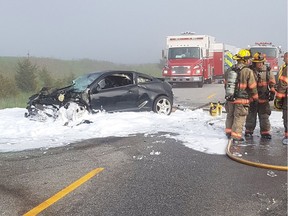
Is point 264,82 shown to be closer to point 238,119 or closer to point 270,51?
point 238,119

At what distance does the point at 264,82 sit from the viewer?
710 cm

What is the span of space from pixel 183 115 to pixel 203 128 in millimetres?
2382

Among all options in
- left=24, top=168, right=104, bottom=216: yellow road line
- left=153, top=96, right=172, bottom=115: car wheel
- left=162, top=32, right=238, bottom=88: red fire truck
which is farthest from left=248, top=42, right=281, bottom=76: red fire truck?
left=24, top=168, right=104, bottom=216: yellow road line

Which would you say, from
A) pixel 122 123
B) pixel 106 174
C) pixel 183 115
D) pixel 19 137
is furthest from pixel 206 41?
pixel 106 174

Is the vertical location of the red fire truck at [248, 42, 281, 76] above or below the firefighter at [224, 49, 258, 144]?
above

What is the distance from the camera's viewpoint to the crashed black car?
31.4 ft

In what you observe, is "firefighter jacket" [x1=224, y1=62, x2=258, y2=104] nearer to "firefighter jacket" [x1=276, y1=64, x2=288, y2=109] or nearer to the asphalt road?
"firefighter jacket" [x1=276, y1=64, x2=288, y2=109]

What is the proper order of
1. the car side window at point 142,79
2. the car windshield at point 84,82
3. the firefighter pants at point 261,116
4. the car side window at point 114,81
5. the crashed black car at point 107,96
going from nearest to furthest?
the firefighter pants at point 261,116
the crashed black car at point 107,96
the car side window at point 114,81
the car windshield at point 84,82
the car side window at point 142,79

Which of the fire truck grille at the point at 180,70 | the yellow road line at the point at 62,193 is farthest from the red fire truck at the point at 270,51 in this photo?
the yellow road line at the point at 62,193

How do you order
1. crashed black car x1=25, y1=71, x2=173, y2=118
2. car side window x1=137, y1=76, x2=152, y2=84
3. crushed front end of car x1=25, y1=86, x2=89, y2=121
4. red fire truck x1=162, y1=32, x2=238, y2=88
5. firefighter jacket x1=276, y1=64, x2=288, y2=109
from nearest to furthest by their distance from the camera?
firefighter jacket x1=276, y1=64, x2=288, y2=109 < crushed front end of car x1=25, y1=86, x2=89, y2=121 < crashed black car x1=25, y1=71, x2=173, y2=118 < car side window x1=137, y1=76, x2=152, y2=84 < red fire truck x1=162, y1=32, x2=238, y2=88

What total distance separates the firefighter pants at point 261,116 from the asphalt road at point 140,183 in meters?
1.84

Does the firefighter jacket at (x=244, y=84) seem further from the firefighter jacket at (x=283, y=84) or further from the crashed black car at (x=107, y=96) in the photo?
the crashed black car at (x=107, y=96)

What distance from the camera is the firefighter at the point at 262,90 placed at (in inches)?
275

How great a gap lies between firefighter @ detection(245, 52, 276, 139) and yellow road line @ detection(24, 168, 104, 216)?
3.73m
